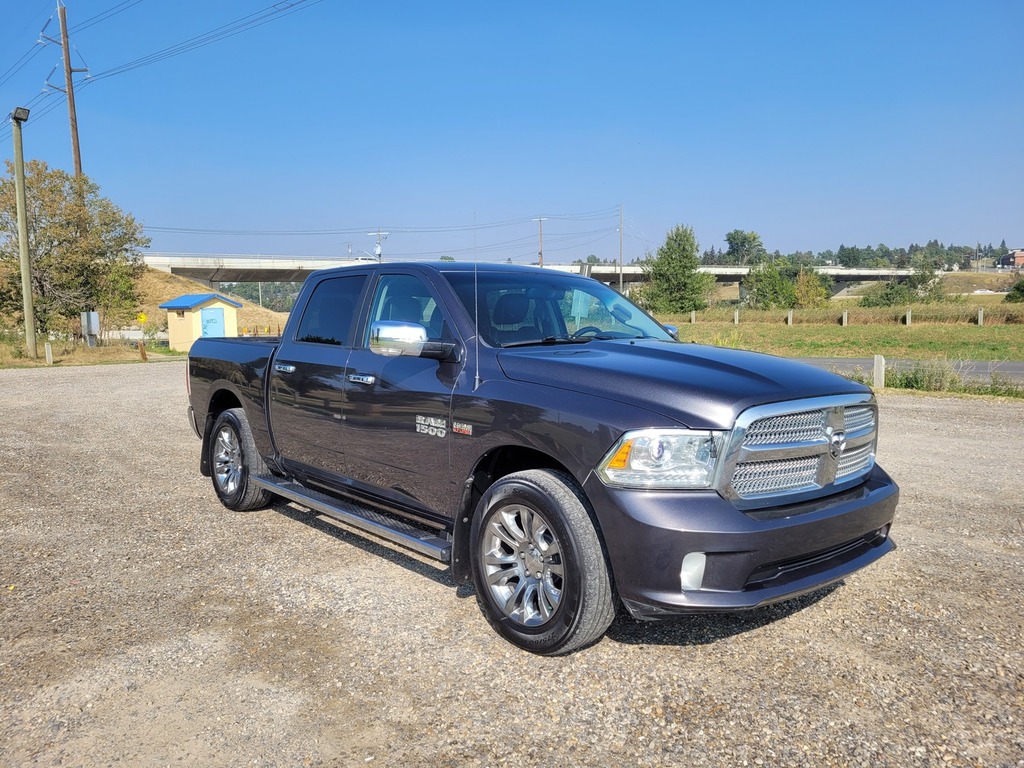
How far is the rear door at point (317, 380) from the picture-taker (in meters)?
4.96

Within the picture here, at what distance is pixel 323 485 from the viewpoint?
5.21 m

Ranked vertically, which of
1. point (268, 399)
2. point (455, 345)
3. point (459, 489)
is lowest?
point (459, 489)

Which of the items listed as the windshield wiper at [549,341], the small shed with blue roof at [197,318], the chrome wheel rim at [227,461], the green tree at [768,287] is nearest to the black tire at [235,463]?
the chrome wheel rim at [227,461]

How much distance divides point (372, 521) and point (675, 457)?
6.64 ft

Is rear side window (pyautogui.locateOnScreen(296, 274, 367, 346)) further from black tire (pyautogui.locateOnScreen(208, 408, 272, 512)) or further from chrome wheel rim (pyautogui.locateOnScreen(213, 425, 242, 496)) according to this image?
chrome wheel rim (pyautogui.locateOnScreen(213, 425, 242, 496))

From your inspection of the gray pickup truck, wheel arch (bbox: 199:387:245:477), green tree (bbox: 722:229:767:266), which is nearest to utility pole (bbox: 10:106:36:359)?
wheel arch (bbox: 199:387:245:477)

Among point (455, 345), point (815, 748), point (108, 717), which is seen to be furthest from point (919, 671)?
point (108, 717)

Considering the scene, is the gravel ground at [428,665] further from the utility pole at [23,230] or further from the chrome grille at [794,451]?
the utility pole at [23,230]

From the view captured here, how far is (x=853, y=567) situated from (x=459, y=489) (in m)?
1.92

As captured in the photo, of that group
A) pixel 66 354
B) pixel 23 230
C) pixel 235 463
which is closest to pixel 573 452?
pixel 235 463

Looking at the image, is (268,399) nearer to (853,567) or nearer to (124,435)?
(853,567)

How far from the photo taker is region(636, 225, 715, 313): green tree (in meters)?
59.9

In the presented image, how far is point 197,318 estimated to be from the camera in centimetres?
3684

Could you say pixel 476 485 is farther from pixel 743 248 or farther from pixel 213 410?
pixel 743 248
